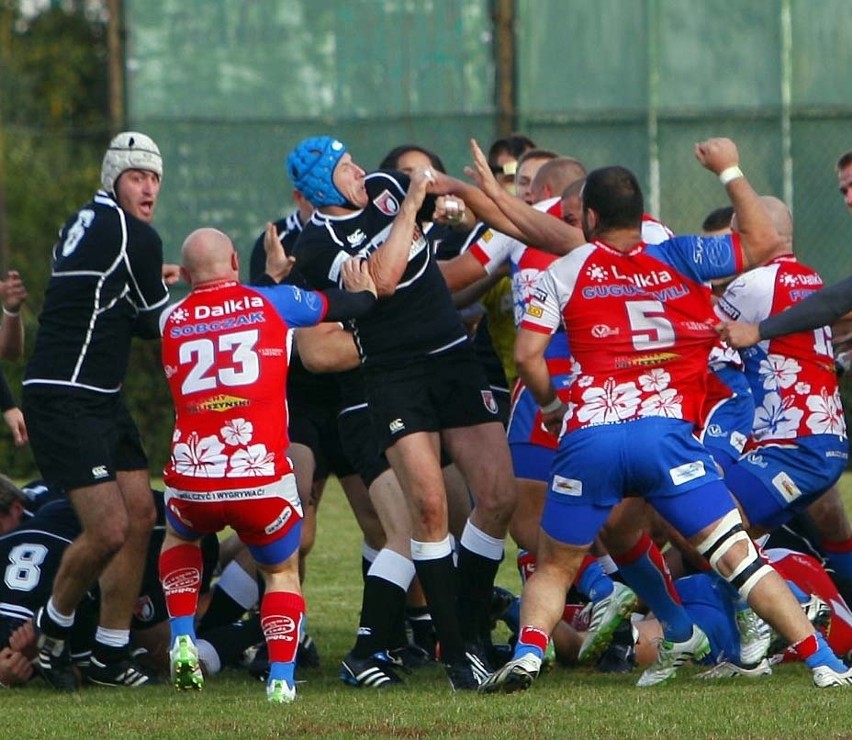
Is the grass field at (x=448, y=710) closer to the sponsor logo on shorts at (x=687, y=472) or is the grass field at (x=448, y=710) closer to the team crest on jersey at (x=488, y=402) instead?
the sponsor logo on shorts at (x=687, y=472)

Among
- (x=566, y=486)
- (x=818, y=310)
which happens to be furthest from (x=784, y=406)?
(x=566, y=486)

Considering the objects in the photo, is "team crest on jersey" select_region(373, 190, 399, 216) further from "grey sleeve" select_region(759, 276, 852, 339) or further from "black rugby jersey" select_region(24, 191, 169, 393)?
"grey sleeve" select_region(759, 276, 852, 339)

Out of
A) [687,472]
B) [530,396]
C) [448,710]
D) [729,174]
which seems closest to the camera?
[448,710]

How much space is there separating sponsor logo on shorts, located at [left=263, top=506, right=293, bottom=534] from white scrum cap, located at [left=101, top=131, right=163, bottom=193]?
78.9 inches

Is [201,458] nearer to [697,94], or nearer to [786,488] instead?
[786,488]

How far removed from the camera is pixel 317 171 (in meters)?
7.91

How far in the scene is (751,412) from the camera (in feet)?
27.2

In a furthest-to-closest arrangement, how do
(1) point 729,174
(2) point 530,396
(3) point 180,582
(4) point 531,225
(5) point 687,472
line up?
(2) point 530,396
(4) point 531,225
(3) point 180,582
(1) point 729,174
(5) point 687,472

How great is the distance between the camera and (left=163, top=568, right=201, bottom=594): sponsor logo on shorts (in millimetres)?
7285

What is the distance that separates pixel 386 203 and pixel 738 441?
1952 millimetres

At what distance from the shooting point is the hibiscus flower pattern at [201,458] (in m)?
7.02

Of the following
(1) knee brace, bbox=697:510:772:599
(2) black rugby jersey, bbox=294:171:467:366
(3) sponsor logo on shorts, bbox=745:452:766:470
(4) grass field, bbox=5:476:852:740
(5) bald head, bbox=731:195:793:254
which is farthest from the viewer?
(5) bald head, bbox=731:195:793:254

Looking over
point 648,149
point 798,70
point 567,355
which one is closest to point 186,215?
point 648,149

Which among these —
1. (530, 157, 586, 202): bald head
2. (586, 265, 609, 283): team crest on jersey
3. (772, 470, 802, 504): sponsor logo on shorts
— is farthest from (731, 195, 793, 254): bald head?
(586, 265, 609, 283): team crest on jersey
